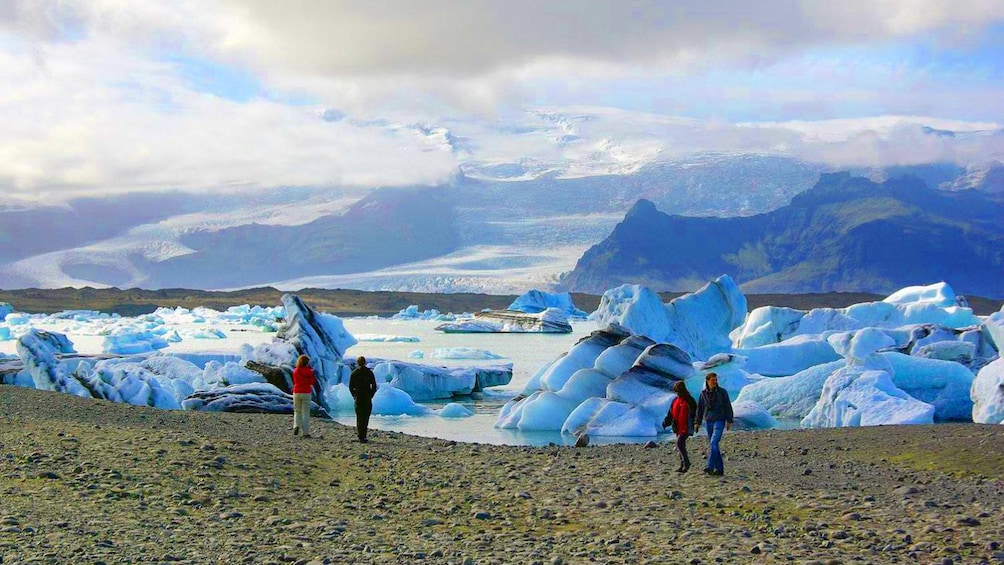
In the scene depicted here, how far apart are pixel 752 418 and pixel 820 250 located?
134 metres

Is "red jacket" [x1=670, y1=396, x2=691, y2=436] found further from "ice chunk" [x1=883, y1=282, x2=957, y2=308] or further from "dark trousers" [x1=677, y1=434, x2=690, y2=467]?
"ice chunk" [x1=883, y1=282, x2=957, y2=308]

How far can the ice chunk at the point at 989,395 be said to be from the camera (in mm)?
16453

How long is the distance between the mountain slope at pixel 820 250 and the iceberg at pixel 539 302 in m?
66.0

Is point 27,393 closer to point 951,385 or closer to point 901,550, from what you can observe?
point 901,550

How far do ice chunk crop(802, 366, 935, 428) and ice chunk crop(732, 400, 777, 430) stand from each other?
28.9 inches

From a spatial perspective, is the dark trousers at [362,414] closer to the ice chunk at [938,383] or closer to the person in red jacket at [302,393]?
the person in red jacket at [302,393]

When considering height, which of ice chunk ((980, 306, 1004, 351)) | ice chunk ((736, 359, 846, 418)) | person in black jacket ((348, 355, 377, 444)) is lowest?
ice chunk ((736, 359, 846, 418))

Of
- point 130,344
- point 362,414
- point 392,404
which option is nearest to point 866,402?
point 392,404

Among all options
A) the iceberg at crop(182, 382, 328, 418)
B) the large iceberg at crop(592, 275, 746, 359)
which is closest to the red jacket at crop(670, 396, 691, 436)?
the iceberg at crop(182, 382, 328, 418)

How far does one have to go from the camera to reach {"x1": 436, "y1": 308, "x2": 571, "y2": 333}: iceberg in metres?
57.8

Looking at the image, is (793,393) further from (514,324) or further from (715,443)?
(514,324)

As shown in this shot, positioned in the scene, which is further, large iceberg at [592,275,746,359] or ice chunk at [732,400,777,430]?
large iceberg at [592,275,746,359]

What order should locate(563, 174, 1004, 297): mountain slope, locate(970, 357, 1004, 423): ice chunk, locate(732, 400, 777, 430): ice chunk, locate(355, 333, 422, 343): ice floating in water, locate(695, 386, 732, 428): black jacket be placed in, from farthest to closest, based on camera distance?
locate(563, 174, 1004, 297): mountain slope
locate(355, 333, 422, 343): ice floating in water
locate(732, 400, 777, 430): ice chunk
locate(970, 357, 1004, 423): ice chunk
locate(695, 386, 732, 428): black jacket

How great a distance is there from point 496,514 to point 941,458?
5.99m
